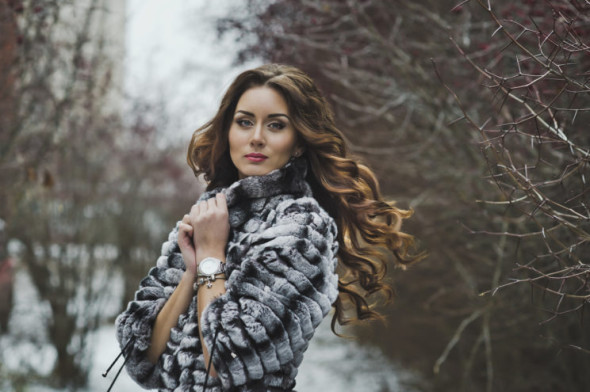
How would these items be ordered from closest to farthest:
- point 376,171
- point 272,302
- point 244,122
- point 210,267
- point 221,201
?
point 272,302, point 210,267, point 221,201, point 244,122, point 376,171

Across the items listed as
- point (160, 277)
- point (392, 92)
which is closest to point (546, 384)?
point (392, 92)

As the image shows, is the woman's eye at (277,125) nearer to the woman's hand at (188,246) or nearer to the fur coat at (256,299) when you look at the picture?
the fur coat at (256,299)

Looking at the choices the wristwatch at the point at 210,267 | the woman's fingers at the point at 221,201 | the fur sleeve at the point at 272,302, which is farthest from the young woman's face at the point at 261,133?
the wristwatch at the point at 210,267

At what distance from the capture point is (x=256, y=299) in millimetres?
1849

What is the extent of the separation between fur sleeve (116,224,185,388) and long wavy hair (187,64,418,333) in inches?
16.0

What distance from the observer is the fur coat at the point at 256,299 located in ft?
5.96

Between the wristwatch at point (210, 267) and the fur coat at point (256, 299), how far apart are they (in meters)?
0.03

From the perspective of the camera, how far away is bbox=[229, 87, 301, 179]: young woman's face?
7.13 feet

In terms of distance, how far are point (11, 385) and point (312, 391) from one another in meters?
3.56

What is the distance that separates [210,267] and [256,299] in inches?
8.9

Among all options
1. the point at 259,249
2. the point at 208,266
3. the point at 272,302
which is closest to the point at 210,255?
the point at 208,266

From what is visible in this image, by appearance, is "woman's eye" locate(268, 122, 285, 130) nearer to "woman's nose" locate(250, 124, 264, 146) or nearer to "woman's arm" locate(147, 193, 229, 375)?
"woman's nose" locate(250, 124, 264, 146)

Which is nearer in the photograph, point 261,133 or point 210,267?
point 210,267

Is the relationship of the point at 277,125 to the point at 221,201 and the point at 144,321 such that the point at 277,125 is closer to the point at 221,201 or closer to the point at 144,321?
the point at 221,201
